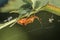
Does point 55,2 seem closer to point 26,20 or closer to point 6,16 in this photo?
point 26,20

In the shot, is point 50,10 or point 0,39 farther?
point 50,10

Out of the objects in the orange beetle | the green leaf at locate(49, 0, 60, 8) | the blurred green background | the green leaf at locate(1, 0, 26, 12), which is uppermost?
the green leaf at locate(1, 0, 26, 12)

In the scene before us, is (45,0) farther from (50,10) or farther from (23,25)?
(23,25)

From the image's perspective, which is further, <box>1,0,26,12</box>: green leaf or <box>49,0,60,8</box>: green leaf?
<box>49,0,60,8</box>: green leaf

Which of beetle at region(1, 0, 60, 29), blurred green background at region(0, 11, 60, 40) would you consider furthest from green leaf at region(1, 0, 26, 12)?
blurred green background at region(0, 11, 60, 40)

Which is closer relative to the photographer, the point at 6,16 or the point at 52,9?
the point at 6,16

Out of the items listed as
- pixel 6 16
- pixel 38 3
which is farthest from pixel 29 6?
pixel 6 16

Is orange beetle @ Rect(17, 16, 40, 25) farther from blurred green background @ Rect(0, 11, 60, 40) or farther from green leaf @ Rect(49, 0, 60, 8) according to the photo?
green leaf @ Rect(49, 0, 60, 8)

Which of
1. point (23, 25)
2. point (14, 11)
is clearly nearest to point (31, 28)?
point (23, 25)
